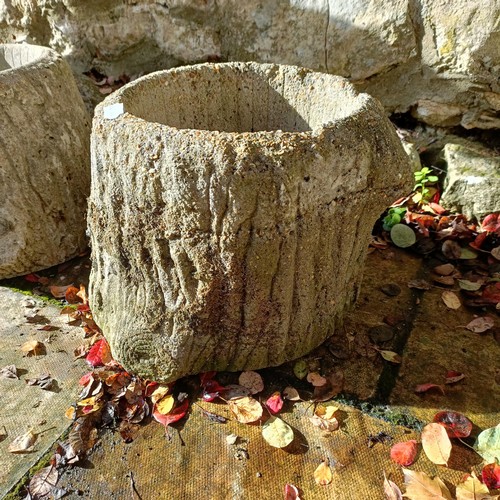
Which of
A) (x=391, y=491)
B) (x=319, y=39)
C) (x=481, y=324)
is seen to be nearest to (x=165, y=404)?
(x=391, y=491)

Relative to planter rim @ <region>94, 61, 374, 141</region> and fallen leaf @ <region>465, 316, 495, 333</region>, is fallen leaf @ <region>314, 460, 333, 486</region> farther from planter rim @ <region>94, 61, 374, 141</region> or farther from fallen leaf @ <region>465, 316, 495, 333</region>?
planter rim @ <region>94, 61, 374, 141</region>

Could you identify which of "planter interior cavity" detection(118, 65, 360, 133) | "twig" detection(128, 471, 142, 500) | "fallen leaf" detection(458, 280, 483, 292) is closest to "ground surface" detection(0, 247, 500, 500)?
"twig" detection(128, 471, 142, 500)

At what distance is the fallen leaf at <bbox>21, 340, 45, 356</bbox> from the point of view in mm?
1854

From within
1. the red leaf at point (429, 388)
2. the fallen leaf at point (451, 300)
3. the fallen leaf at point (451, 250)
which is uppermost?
the fallen leaf at point (451, 250)

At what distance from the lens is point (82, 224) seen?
230 centimetres

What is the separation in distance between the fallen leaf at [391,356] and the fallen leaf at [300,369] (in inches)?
11.5

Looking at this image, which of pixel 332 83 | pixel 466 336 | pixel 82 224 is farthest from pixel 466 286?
pixel 82 224

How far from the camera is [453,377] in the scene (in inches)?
66.6

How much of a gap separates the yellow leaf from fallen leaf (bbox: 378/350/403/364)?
0.77 m

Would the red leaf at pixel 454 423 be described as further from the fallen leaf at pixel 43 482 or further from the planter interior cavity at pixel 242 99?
the fallen leaf at pixel 43 482

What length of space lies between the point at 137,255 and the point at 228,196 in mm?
383

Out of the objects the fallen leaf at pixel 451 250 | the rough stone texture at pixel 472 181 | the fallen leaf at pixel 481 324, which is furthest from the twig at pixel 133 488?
the rough stone texture at pixel 472 181

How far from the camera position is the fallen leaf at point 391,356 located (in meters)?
1.76

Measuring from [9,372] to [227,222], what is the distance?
1.08 m
